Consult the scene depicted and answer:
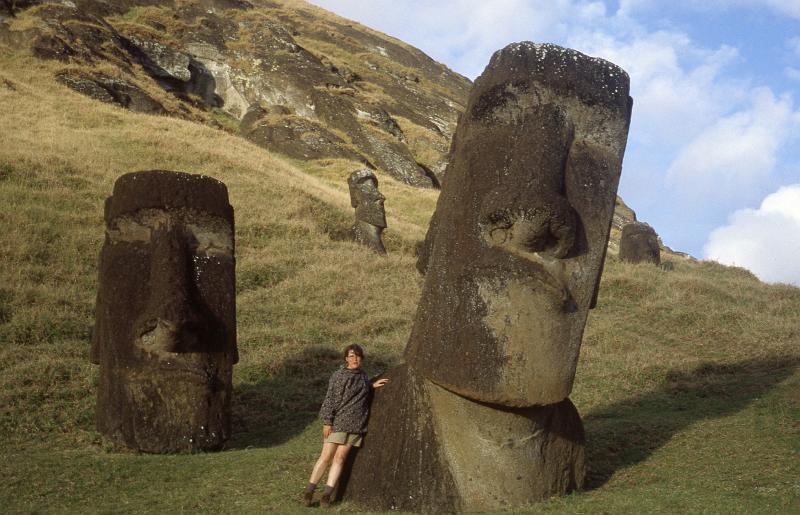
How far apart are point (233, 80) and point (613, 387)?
37.1 meters

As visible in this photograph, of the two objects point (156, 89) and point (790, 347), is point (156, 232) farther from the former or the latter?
point (156, 89)

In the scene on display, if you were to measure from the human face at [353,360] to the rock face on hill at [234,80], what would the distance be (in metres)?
28.6

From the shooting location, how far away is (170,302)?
803cm

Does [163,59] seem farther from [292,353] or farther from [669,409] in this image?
[669,409]

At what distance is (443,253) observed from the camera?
239 inches

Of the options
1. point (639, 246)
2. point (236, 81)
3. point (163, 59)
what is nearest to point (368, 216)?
point (639, 246)

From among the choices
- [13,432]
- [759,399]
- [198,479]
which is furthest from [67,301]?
[759,399]

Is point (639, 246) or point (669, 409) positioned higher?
point (639, 246)

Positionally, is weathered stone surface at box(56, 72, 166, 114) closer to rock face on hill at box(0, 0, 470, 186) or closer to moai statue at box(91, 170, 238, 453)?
rock face on hill at box(0, 0, 470, 186)

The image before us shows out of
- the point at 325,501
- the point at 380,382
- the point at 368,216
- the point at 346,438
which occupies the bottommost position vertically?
the point at 325,501

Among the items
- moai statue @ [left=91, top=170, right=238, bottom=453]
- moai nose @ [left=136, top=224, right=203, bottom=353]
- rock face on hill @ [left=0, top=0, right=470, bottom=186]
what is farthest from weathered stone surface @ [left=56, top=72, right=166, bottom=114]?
moai nose @ [left=136, top=224, right=203, bottom=353]

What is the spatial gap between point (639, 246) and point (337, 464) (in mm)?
19759

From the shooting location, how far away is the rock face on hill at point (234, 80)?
34.5 meters

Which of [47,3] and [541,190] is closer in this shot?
[541,190]
